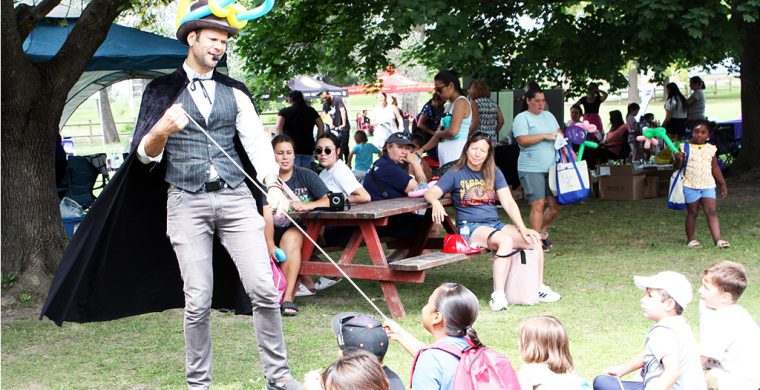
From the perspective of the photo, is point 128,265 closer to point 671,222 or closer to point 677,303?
point 677,303

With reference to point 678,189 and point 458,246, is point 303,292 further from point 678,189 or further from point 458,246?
point 678,189

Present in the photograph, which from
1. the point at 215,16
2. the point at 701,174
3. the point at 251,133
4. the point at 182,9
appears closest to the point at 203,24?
the point at 215,16

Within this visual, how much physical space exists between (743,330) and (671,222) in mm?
7003

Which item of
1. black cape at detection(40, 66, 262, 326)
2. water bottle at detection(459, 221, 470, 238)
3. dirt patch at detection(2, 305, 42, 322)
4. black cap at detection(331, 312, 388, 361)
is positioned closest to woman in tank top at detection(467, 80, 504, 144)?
water bottle at detection(459, 221, 470, 238)

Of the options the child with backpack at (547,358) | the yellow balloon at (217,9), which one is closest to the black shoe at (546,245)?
the yellow balloon at (217,9)

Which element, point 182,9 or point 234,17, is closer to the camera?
point 234,17

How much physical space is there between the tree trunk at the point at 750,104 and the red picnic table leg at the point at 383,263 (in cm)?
944

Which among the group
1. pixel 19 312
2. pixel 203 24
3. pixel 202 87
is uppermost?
pixel 203 24

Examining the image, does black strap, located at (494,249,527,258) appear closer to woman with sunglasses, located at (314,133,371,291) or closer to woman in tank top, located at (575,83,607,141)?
woman with sunglasses, located at (314,133,371,291)

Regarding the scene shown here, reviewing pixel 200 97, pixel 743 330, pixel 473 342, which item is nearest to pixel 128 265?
pixel 200 97

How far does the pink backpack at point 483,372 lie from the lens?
3562mm

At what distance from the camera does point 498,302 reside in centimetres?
708

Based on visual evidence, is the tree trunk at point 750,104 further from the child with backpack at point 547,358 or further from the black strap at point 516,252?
the child with backpack at point 547,358

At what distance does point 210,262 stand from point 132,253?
54 cm
